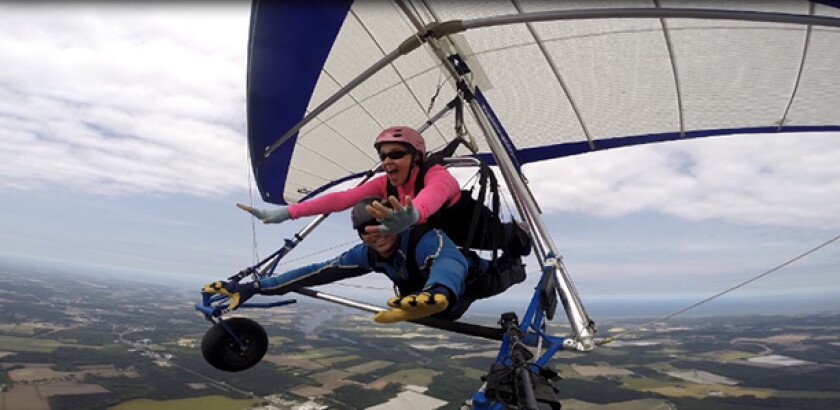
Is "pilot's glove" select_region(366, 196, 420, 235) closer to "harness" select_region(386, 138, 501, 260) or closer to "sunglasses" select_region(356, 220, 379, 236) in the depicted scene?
"sunglasses" select_region(356, 220, 379, 236)

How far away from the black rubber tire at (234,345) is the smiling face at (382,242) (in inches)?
97.4

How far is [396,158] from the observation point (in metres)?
2.74

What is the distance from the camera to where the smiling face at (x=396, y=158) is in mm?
2732

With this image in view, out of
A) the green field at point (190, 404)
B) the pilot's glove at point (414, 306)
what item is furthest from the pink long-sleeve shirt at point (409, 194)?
the green field at point (190, 404)

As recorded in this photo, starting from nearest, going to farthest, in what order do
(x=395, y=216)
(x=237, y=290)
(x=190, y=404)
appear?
1. (x=395, y=216)
2. (x=237, y=290)
3. (x=190, y=404)

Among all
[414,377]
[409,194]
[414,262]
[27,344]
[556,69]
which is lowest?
[414,377]

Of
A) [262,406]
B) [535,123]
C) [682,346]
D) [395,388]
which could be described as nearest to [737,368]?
[682,346]

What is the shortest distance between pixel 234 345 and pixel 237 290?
38.0 inches

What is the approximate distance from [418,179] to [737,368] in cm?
5742

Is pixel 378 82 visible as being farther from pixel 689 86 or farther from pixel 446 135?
pixel 689 86

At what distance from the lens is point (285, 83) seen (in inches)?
147

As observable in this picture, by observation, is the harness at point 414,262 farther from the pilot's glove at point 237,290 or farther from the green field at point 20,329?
the green field at point 20,329

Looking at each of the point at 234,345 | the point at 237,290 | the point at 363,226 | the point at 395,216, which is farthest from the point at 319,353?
the point at 395,216

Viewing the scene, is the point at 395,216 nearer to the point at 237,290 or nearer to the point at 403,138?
the point at 403,138
